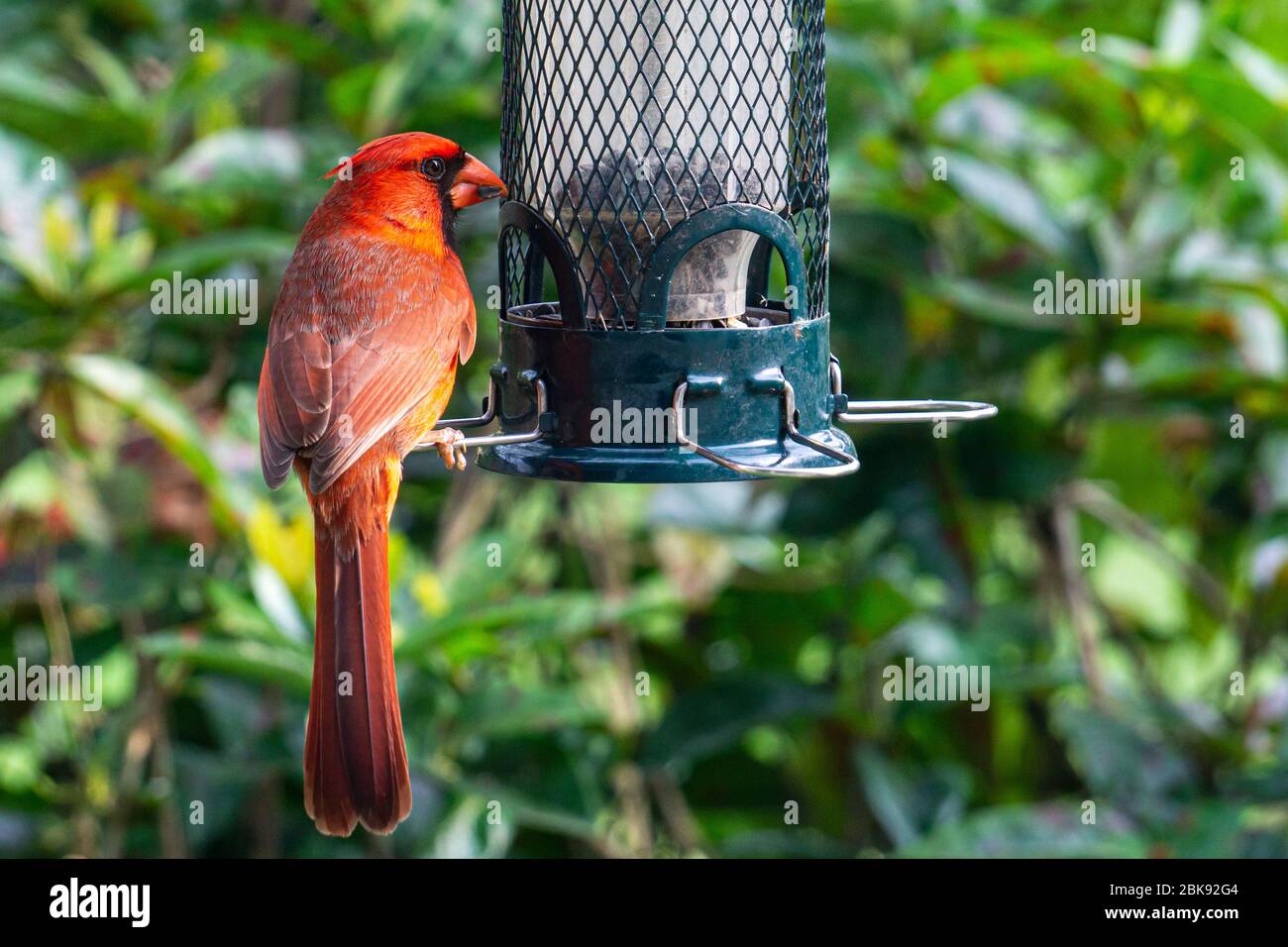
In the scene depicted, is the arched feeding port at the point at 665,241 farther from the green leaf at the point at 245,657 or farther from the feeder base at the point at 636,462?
the green leaf at the point at 245,657

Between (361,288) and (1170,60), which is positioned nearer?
(361,288)

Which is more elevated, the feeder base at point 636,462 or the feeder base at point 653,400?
the feeder base at point 653,400

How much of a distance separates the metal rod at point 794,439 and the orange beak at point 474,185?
1.82ft

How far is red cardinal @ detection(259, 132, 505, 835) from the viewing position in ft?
9.36

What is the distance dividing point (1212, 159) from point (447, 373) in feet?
7.45

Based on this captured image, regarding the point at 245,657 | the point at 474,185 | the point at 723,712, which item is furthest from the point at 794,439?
the point at 723,712

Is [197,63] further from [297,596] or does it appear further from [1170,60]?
[1170,60]

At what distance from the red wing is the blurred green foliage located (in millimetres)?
734

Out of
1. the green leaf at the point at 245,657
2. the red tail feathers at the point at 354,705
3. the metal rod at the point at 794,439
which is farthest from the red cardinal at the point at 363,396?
the green leaf at the point at 245,657

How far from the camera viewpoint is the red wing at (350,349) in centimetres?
303

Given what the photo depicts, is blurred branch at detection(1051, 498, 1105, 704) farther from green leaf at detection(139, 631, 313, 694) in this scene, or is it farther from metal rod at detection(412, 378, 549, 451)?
green leaf at detection(139, 631, 313, 694)

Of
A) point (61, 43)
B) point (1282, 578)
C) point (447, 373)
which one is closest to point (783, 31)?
point (447, 373)

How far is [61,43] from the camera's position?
17.2 ft
